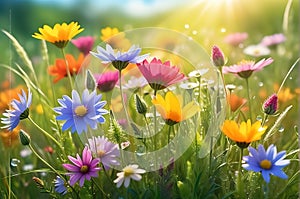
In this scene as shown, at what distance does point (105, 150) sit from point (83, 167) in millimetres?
44

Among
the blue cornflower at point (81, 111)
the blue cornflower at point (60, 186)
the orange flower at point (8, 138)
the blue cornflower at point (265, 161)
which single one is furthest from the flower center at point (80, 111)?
the orange flower at point (8, 138)

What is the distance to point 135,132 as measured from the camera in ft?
3.14

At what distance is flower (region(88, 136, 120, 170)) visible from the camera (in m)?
0.92

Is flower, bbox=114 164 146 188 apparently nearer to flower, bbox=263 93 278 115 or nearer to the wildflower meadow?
the wildflower meadow

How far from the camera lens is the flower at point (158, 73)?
0.89 meters

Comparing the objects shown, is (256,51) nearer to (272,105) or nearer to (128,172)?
(272,105)

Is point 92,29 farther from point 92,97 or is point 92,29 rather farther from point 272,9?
point 92,97

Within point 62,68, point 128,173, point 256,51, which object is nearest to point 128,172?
point 128,173

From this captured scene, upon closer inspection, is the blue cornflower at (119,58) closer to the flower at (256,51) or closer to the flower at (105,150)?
the flower at (105,150)

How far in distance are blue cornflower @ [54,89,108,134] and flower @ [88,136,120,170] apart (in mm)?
42

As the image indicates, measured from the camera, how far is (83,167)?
0.90 metres

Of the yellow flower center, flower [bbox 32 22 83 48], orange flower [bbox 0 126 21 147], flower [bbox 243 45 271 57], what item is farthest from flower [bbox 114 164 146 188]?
flower [bbox 243 45 271 57]

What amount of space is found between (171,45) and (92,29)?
0.49m

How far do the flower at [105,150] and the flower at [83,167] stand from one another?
0.01 meters
